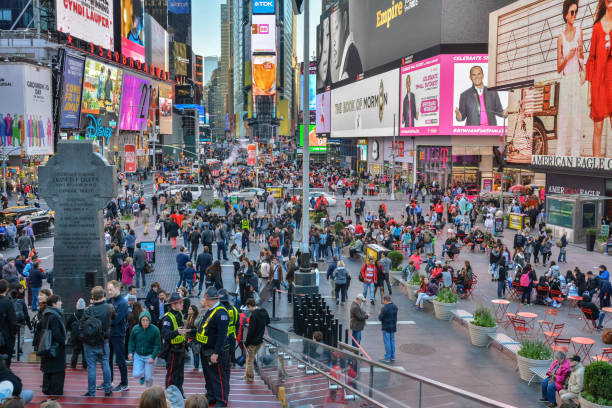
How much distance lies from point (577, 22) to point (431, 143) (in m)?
28.7

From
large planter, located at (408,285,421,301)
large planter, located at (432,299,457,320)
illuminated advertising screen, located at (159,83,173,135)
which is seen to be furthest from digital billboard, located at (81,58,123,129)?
large planter, located at (432,299,457,320)

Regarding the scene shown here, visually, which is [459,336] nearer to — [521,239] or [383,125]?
[521,239]

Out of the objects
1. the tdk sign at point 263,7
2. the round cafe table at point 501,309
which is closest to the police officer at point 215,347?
the round cafe table at point 501,309

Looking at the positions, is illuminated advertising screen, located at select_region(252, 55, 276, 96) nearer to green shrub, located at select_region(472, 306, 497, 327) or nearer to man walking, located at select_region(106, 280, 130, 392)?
green shrub, located at select_region(472, 306, 497, 327)

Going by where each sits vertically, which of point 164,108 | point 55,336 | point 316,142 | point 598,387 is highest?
point 164,108

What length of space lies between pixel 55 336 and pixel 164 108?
11140cm

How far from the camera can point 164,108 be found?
4503 inches

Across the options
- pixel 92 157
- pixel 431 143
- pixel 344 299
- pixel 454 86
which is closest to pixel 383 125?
pixel 431 143

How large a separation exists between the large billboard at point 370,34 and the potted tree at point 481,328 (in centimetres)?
4990

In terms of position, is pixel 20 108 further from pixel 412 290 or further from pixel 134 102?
pixel 412 290

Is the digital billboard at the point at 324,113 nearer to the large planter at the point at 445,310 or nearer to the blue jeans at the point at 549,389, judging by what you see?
the large planter at the point at 445,310

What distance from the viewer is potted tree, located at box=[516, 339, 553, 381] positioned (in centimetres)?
1180

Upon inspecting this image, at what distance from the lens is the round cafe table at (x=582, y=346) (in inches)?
495

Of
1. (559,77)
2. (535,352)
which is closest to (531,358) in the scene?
(535,352)
